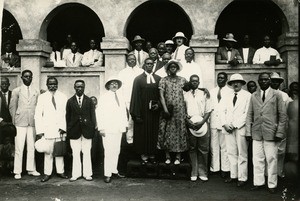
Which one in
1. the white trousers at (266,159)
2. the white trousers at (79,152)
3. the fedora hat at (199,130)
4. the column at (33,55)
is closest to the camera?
the white trousers at (266,159)

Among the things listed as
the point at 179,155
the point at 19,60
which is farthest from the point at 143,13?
the point at 179,155

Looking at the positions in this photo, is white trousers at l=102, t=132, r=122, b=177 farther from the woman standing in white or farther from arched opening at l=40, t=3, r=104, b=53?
arched opening at l=40, t=3, r=104, b=53

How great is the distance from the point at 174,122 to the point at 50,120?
2649 mm

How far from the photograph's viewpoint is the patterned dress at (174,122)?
26.1 ft

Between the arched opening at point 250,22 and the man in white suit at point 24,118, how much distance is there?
661 centimetres

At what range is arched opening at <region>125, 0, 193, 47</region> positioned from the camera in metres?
13.0

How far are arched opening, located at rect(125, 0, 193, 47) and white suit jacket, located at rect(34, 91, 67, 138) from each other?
523 cm

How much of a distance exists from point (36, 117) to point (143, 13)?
633cm

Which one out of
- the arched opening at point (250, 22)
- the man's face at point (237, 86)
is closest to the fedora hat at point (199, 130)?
the man's face at point (237, 86)

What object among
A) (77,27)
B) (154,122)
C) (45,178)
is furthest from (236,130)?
(77,27)

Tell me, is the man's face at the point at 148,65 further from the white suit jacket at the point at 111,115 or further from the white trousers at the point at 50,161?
the white trousers at the point at 50,161

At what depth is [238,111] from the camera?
7.89 meters

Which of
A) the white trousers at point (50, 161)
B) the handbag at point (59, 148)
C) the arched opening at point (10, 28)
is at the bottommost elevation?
the white trousers at point (50, 161)

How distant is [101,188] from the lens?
7.61 m
